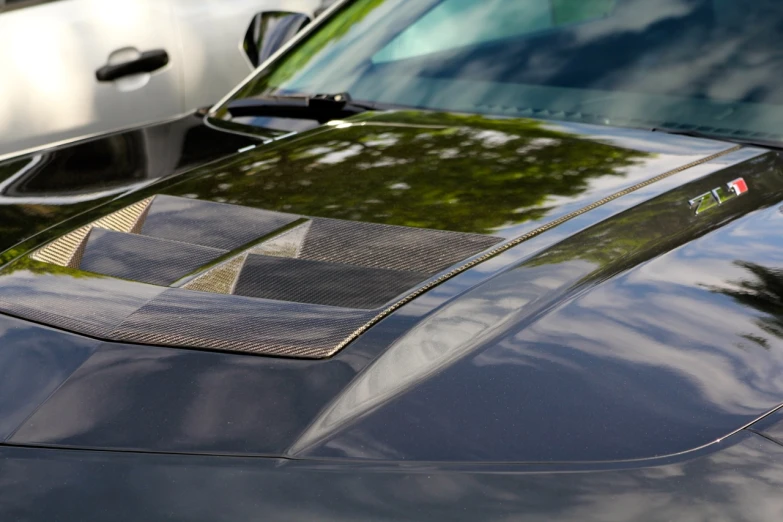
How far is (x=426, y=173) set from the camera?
2.04 m

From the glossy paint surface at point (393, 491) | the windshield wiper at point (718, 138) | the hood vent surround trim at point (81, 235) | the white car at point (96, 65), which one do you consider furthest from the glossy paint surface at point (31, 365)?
the white car at point (96, 65)

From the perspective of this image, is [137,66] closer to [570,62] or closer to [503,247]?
[570,62]

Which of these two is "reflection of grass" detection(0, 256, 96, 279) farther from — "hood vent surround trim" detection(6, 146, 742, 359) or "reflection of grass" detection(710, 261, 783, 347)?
"reflection of grass" detection(710, 261, 783, 347)

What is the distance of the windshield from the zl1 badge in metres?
0.29

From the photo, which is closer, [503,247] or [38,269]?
[503,247]

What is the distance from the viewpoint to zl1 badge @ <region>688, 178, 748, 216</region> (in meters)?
1.83

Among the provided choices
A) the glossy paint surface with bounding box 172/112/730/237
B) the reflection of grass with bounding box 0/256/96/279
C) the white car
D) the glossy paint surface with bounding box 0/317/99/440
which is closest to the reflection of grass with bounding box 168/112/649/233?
the glossy paint surface with bounding box 172/112/730/237

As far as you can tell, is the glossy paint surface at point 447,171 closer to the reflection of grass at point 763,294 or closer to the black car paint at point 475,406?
the black car paint at point 475,406

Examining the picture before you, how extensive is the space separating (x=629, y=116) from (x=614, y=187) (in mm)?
449

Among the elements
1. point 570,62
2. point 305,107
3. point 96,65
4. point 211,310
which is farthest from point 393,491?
point 96,65

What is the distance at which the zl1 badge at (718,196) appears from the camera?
1.83 m

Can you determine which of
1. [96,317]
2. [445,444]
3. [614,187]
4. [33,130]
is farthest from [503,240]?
[33,130]

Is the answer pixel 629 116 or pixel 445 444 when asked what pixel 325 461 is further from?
pixel 629 116

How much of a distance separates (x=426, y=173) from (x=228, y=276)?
0.51 meters
